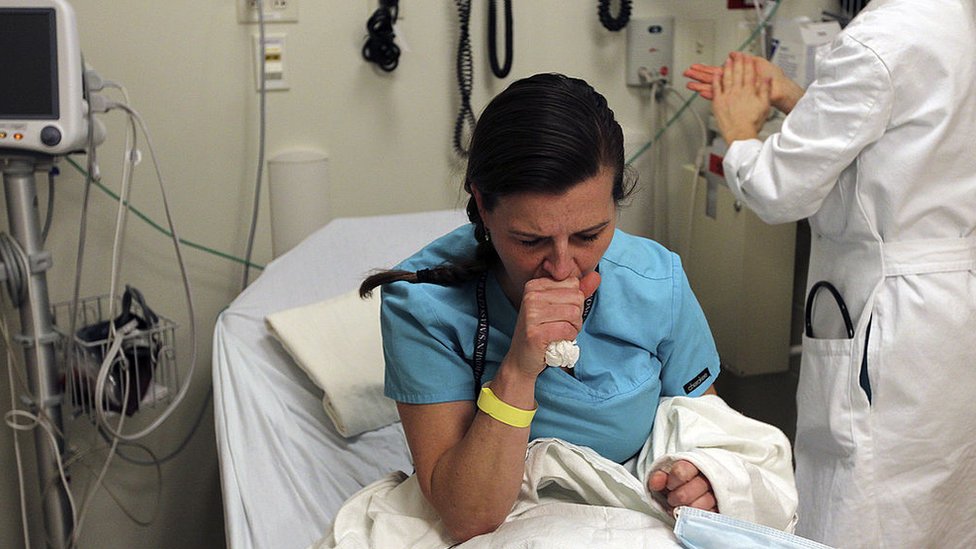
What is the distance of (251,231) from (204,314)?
23 centimetres

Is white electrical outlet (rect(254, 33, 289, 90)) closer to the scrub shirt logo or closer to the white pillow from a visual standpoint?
the white pillow

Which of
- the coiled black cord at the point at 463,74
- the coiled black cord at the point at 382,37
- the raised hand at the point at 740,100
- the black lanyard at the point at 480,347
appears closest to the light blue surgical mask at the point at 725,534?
the black lanyard at the point at 480,347

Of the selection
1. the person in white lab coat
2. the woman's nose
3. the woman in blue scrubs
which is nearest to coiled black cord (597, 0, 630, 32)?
the person in white lab coat

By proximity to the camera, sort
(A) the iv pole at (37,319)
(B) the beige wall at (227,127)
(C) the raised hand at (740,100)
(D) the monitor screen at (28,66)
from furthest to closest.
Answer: (B) the beige wall at (227,127) → (C) the raised hand at (740,100) → (A) the iv pole at (37,319) → (D) the monitor screen at (28,66)

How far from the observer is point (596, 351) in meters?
1.36

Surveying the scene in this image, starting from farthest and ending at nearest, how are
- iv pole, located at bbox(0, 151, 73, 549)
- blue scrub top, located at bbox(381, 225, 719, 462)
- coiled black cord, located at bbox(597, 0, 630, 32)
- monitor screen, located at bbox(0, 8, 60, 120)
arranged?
1. coiled black cord, located at bbox(597, 0, 630, 32)
2. iv pole, located at bbox(0, 151, 73, 549)
3. monitor screen, located at bbox(0, 8, 60, 120)
4. blue scrub top, located at bbox(381, 225, 719, 462)

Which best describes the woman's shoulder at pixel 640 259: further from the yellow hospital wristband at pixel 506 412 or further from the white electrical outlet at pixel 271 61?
the white electrical outlet at pixel 271 61

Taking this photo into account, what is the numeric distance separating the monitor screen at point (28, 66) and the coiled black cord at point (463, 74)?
3.03 ft

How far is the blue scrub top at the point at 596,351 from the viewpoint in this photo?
1.31 m

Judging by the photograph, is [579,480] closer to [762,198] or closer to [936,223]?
[762,198]

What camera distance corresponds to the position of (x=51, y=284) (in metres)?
2.21

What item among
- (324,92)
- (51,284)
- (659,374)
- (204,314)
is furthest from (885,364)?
(51,284)

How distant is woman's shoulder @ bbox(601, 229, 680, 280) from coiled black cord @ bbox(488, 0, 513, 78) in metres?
1.04

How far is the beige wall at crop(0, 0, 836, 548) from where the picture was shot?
2.19m
